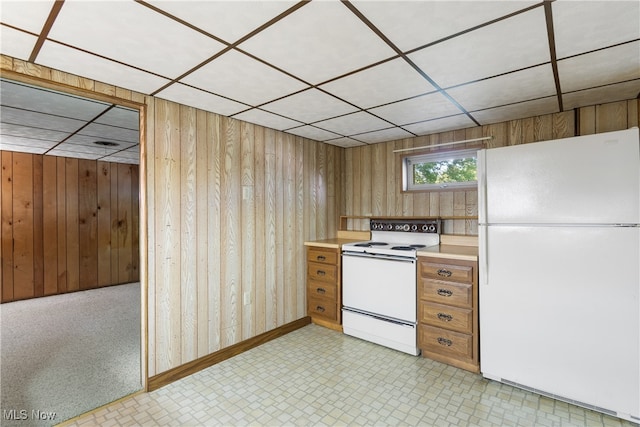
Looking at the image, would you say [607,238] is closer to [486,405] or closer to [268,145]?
[486,405]

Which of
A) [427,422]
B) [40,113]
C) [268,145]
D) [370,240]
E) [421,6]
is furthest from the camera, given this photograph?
[370,240]

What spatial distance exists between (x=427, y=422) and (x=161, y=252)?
216 cm

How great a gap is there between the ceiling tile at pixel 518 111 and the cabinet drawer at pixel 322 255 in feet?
6.25

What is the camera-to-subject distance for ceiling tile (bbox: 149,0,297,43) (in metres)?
1.29

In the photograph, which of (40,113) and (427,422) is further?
(40,113)

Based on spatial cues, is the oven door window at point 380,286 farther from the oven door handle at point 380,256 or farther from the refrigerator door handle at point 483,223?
the refrigerator door handle at point 483,223

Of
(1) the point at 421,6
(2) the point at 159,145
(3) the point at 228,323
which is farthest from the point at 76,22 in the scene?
(3) the point at 228,323

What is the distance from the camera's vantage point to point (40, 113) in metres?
2.68

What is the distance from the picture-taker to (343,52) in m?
1.70

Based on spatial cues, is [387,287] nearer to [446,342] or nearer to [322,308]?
[446,342]

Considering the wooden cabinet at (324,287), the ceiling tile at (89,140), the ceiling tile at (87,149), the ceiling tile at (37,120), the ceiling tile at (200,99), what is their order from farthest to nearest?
the ceiling tile at (87,149), the ceiling tile at (89,140), the wooden cabinet at (324,287), the ceiling tile at (37,120), the ceiling tile at (200,99)

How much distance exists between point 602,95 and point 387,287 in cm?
224

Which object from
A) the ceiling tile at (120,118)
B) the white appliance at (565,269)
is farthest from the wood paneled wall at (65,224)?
the white appliance at (565,269)

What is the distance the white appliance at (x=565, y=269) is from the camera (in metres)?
1.90
